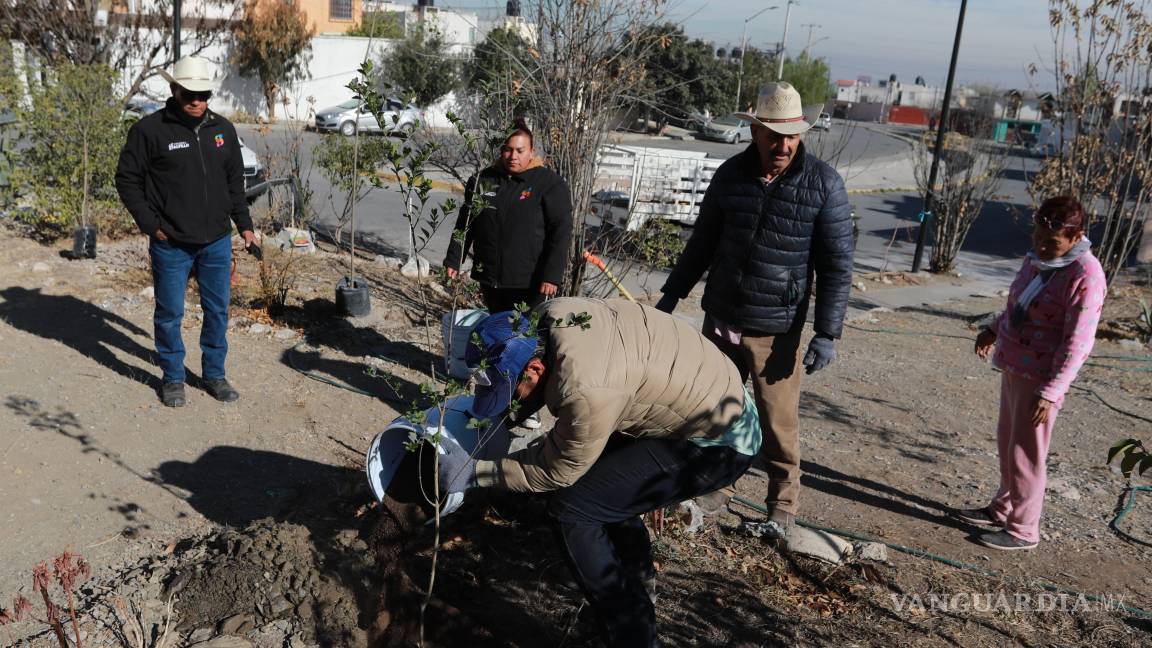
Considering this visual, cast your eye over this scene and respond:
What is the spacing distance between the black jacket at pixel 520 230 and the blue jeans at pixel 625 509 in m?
2.07

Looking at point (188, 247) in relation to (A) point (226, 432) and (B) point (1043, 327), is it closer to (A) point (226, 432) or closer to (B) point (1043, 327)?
(A) point (226, 432)

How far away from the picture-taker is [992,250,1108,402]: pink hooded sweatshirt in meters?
3.63

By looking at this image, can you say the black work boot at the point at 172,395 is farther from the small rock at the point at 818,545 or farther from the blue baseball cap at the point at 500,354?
the small rock at the point at 818,545

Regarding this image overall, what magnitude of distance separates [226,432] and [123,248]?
404cm

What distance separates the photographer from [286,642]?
3.07 m

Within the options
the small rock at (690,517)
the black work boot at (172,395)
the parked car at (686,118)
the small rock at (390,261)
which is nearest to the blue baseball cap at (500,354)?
the small rock at (690,517)

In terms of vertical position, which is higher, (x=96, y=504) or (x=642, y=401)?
(x=642, y=401)

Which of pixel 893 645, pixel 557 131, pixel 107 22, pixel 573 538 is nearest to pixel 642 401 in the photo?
pixel 573 538

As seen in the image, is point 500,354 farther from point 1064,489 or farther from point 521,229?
point 1064,489

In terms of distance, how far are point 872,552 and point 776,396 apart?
0.76m

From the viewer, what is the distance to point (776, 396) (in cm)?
377

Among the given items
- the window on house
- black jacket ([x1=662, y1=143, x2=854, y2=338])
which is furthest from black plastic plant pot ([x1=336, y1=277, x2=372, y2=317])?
the window on house

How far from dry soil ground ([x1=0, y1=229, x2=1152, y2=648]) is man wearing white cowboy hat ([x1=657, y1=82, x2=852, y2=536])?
555 millimetres

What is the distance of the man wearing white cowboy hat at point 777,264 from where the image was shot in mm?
3564
